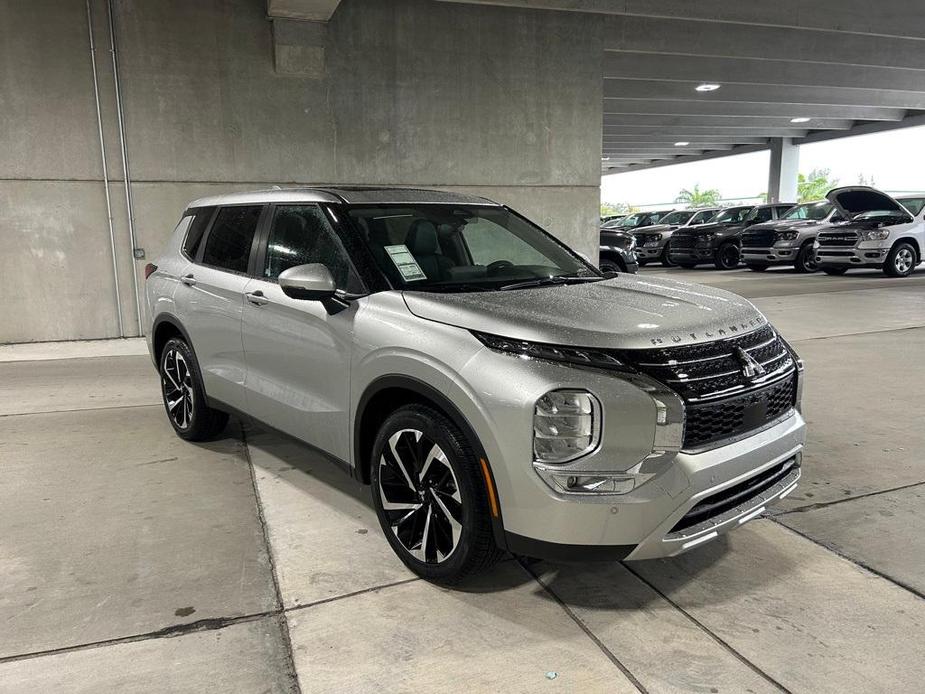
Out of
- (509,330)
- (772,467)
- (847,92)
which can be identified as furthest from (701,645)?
(847,92)

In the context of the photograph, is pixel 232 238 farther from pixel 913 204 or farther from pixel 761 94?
pixel 761 94

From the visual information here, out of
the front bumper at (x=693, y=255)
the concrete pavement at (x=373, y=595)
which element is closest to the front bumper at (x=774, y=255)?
the front bumper at (x=693, y=255)

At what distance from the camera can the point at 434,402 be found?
2.85m

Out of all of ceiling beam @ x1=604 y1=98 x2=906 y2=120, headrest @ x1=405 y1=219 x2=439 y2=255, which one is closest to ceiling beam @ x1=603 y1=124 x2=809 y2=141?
ceiling beam @ x1=604 y1=98 x2=906 y2=120

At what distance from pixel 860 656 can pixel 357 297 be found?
2.41 metres

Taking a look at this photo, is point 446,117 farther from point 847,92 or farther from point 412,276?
point 847,92

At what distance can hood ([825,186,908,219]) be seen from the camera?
1477 centimetres

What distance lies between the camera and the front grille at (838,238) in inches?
621

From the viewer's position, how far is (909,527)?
3.55 meters

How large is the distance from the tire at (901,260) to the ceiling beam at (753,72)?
4.74 metres

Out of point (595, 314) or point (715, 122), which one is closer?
point (595, 314)

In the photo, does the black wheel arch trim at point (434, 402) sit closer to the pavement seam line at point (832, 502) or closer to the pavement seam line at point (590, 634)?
the pavement seam line at point (590, 634)

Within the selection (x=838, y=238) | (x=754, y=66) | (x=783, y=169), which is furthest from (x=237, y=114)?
(x=783, y=169)

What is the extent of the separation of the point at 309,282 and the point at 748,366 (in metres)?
1.87
